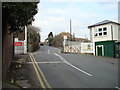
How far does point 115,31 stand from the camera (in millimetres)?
29438

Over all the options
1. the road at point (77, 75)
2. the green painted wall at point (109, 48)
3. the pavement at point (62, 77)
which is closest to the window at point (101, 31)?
the green painted wall at point (109, 48)

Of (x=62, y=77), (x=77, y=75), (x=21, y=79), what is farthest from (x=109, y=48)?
(x=21, y=79)

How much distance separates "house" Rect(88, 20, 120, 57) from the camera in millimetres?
→ 26766

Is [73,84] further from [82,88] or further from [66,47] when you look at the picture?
[66,47]

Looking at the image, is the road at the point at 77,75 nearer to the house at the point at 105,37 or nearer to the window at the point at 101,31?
the house at the point at 105,37

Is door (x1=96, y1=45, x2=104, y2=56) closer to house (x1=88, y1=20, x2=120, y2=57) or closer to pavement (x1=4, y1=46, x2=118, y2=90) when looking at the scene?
house (x1=88, y1=20, x2=120, y2=57)

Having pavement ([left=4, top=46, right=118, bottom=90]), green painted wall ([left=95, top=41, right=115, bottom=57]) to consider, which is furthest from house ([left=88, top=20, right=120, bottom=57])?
pavement ([left=4, top=46, right=118, bottom=90])

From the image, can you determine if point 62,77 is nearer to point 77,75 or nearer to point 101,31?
point 77,75

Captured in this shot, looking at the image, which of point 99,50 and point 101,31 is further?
point 101,31

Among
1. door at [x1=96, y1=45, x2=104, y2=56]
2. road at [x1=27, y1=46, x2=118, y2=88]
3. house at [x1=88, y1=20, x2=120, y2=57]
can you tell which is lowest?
road at [x1=27, y1=46, x2=118, y2=88]

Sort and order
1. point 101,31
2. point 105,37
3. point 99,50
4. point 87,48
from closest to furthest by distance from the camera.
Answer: point 99,50 → point 105,37 → point 101,31 → point 87,48

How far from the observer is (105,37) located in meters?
29.5

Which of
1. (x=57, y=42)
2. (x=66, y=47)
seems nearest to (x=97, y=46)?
(x=66, y=47)

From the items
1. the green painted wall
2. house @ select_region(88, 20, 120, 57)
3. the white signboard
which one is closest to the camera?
the green painted wall
